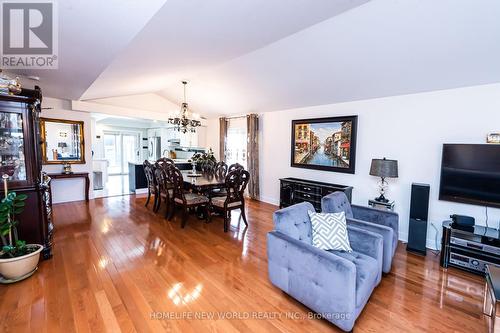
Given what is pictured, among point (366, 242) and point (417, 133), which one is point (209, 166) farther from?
point (417, 133)

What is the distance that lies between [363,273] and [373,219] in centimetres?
137

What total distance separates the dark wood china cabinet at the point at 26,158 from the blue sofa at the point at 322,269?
2.80 metres

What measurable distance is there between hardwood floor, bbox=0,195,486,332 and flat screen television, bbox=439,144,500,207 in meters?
0.92

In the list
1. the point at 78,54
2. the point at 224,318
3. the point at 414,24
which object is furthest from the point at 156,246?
the point at 414,24

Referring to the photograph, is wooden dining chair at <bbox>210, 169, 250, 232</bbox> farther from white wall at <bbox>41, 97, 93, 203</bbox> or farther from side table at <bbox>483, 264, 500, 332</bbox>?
white wall at <bbox>41, 97, 93, 203</bbox>

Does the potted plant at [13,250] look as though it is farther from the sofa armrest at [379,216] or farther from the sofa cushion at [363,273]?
the sofa armrest at [379,216]

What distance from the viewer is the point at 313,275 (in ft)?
5.94

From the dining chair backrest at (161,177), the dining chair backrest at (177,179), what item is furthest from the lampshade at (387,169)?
the dining chair backrest at (161,177)

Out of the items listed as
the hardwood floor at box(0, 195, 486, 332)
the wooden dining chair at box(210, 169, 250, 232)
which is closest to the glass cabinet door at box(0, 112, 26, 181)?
the hardwood floor at box(0, 195, 486, 332)

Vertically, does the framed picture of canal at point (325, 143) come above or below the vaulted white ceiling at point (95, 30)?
below

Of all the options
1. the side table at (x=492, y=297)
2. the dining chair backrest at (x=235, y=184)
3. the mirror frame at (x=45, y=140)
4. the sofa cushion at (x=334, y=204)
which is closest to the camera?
the side table at (x=492, y=297)

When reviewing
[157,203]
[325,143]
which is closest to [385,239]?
[325,143]

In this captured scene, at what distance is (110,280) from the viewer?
2348mm

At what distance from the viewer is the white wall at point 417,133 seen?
2.92 meters
